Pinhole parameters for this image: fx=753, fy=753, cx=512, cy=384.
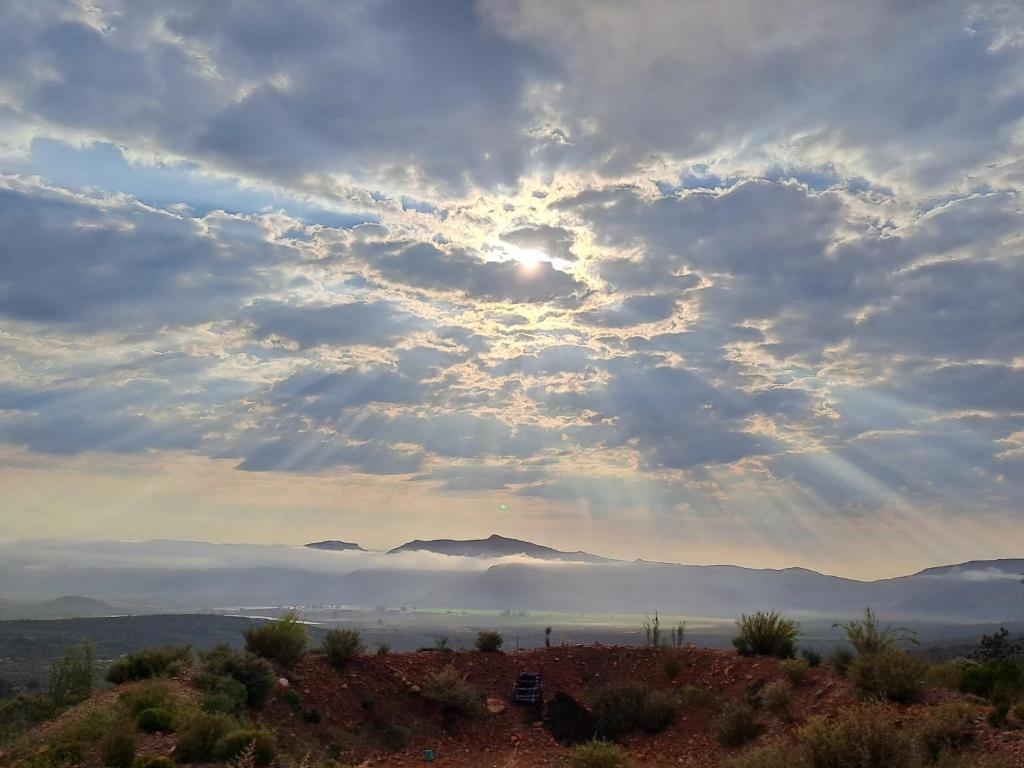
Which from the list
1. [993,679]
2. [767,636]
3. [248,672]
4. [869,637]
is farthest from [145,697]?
[993,679]

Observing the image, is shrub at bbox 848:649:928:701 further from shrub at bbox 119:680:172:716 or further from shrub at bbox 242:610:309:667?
shrub at bbox 119:680:172:716

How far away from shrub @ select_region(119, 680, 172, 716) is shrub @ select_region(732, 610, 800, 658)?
17385mm

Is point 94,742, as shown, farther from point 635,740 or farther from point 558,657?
point 558,657

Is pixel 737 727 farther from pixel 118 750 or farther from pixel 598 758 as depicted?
pixel 118 750

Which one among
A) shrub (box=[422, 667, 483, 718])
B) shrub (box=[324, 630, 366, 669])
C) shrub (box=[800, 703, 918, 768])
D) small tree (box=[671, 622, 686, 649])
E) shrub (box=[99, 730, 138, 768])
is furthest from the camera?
small tree (box=[671, 622, 686, 649])

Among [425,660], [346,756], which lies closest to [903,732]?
[346,756]

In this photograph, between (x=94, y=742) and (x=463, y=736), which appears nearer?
(x=94, y=742)

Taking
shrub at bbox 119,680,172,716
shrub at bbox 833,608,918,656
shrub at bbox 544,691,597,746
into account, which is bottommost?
shrub at bbox 544,691,597,746

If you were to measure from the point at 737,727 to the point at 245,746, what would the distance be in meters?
11.8

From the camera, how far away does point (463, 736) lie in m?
22.1

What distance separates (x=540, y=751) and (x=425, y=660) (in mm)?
6375

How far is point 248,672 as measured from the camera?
1945 cm

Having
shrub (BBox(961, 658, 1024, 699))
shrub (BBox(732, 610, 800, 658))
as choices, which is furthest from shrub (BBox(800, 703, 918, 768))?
shrub (BBox(732, 610, 800, 658))

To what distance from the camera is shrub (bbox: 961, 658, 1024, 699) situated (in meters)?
17.1
